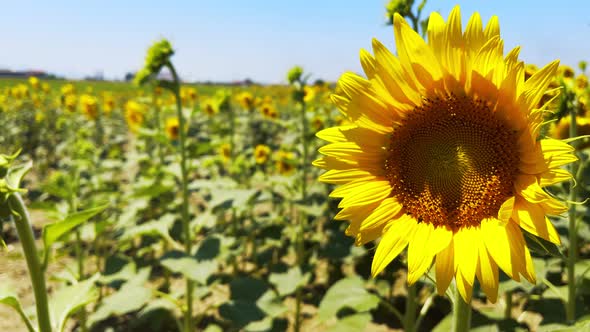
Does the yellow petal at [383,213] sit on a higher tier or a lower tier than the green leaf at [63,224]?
higher

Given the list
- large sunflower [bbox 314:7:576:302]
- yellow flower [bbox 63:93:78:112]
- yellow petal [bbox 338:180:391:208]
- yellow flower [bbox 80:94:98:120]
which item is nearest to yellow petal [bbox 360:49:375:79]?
large sunflower [bbox 314:7:576:302]

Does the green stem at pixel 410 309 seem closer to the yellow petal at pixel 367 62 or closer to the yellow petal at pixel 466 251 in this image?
the yellow petal at pixel 466 251

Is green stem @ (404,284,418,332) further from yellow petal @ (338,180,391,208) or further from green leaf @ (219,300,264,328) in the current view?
yellow petal @ (338,180,391,208)

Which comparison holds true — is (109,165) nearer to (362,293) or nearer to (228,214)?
(228,214)

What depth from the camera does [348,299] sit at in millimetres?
2311

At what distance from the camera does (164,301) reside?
313 cm

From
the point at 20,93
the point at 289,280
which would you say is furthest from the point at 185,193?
the point at 20,93

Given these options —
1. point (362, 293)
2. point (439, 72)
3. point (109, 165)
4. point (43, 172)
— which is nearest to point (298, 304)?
point (362, 293)

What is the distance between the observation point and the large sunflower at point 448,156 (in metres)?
1.09

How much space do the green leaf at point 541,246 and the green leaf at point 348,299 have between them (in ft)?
3.93

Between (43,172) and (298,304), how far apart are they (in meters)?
6.55

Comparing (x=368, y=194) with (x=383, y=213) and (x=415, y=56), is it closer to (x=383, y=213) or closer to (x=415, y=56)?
(x=383, y=213)

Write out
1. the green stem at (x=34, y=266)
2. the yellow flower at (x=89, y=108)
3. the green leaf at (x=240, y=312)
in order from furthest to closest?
the yellow flower at (x=89, y=108) → the green leaf at (x=240, y=312) → the green stem at (x=34, y=266)

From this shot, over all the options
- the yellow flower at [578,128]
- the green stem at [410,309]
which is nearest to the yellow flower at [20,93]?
the green stem at [410,309]
